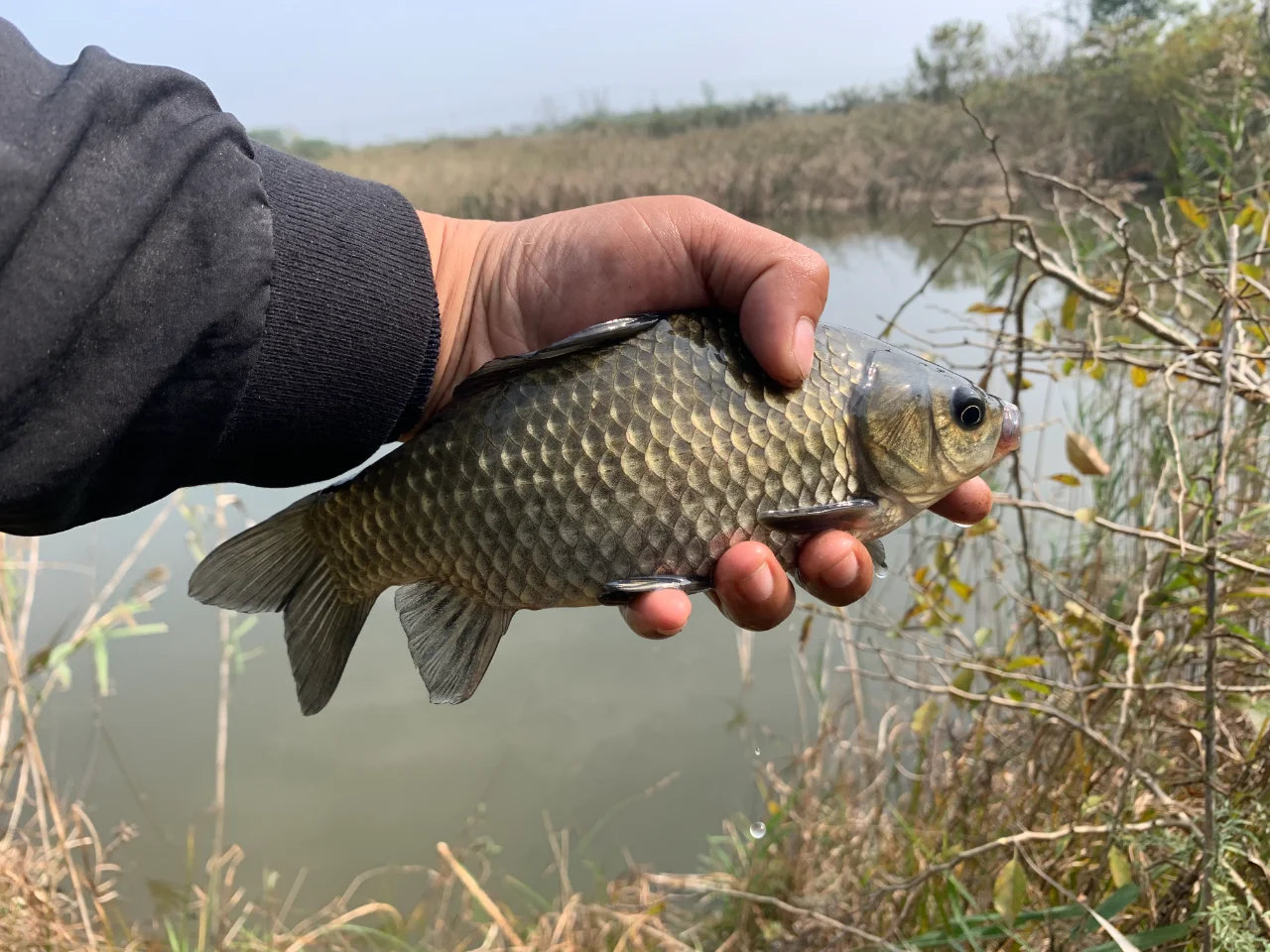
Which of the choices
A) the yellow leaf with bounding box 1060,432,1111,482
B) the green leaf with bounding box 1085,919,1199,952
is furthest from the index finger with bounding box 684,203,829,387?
the green leaf with bounding box 1085,919,1199,952

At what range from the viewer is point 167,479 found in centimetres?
147

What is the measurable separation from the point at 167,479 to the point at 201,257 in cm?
39

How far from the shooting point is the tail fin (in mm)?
1585

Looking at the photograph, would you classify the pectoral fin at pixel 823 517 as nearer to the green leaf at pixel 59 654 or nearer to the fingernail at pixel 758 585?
the fingernail at pixel 758 585

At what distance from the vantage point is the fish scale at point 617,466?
1432mm

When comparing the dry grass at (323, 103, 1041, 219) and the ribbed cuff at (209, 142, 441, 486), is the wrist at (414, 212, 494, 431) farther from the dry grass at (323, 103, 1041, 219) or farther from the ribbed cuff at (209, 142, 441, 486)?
the dry grass at (323, 103, 1041, 219)

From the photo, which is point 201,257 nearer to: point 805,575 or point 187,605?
point 805,575

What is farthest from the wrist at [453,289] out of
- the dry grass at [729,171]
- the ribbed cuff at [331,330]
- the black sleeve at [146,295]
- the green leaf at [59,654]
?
the dry grass at [729,171]

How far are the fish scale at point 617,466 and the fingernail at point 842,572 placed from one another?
10cm

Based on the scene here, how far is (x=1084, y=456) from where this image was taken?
232cm

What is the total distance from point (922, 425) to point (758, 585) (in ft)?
1.30

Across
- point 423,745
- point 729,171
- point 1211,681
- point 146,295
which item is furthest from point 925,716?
point 729,171

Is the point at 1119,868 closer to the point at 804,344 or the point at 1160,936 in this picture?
the point at 1160,936

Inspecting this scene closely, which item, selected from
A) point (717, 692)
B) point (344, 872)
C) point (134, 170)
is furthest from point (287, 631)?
point (717, 692)
